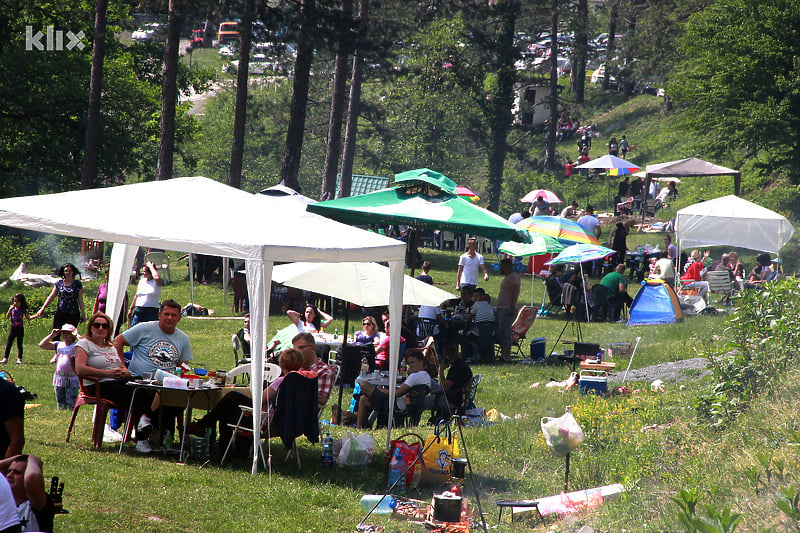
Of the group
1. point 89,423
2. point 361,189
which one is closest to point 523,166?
point 361,189

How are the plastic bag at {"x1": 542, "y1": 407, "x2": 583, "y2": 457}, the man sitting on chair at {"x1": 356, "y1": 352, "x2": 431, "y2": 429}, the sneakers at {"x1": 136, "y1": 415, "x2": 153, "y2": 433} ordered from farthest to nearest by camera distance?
the man sitting on chair at {"x1": 356, "y1": 352, "x2": 431, "y2": 429} < the sneakers at {"x1": 136, "y1": 415, "x2": 153, "y2": 433} < the plastic bag at {"x1": 542, "y1": 407, "x2": 583, "y2": 457}

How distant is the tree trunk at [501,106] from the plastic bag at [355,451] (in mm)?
32450

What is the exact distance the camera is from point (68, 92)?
2975cm

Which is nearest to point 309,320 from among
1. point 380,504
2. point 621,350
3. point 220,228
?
point 220,228

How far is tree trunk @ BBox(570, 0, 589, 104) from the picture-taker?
158 feet

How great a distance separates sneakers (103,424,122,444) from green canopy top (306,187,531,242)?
626 centimetres

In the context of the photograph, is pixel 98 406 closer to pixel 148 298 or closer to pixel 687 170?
pixel 148 298

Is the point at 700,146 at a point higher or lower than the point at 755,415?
higher

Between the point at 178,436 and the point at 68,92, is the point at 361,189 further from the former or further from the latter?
the point at 178,436

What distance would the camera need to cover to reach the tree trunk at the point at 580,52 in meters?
48.2

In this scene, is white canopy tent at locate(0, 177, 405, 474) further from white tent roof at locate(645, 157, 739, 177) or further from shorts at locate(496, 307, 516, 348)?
white tent roof at locate(645, 157, 739, 177)

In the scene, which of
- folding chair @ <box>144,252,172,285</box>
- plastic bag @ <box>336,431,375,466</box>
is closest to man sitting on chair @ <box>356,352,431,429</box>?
plastic bag @ <box>336,431,375,466</box>

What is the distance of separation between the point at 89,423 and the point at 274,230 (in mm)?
3346

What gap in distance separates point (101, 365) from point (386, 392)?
10.9 feet
